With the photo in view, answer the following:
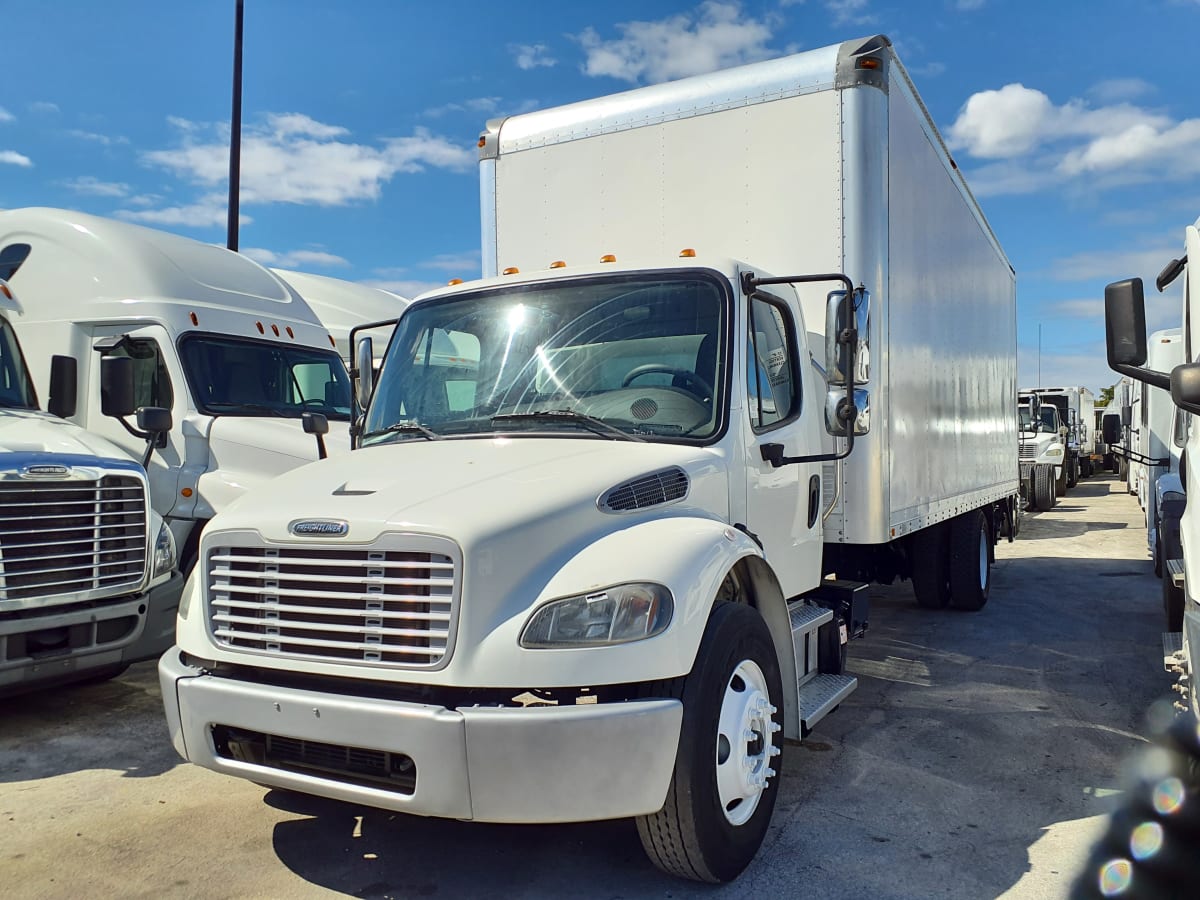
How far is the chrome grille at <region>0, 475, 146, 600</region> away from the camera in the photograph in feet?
17.4

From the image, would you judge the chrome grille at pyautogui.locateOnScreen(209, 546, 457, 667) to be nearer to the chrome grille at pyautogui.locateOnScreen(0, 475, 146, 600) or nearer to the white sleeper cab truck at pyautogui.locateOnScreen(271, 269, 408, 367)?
the chrome grille at pyautogui.locateOnScreen(0, 475, 146, 600)

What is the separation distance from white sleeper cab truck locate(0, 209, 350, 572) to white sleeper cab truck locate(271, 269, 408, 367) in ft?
8.95

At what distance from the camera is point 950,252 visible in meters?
7.48

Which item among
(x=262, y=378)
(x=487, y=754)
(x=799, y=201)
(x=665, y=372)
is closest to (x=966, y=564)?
(x=799, y=201)

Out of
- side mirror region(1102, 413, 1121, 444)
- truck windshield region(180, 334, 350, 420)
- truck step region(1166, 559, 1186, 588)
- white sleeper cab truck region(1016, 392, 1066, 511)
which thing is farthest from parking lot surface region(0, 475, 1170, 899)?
white sleeper cab truck region(1016, 392, 1066, 511)

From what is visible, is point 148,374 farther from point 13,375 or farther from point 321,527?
point 321,527

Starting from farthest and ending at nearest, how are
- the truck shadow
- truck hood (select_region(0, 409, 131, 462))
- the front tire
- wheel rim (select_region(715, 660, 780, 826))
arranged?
the front tire, truck hood (select_region(0, 409, 131, 462)), the truck shadow, wheel rim (select_region(715, 660, 780, 826))

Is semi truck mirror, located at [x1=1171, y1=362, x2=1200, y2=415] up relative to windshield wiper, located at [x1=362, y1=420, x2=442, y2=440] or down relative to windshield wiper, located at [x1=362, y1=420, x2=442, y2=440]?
up

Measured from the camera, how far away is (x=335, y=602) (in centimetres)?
326

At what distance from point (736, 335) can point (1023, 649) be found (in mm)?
4727

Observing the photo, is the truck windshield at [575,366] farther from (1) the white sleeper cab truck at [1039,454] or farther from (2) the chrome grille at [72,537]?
(1) the white sleeper cab truck at [1039,454]

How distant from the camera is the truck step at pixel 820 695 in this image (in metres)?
4.33

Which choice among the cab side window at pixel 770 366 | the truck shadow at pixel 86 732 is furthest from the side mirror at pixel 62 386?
the cab side window at pixel 770 366

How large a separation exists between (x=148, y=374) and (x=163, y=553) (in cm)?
201
